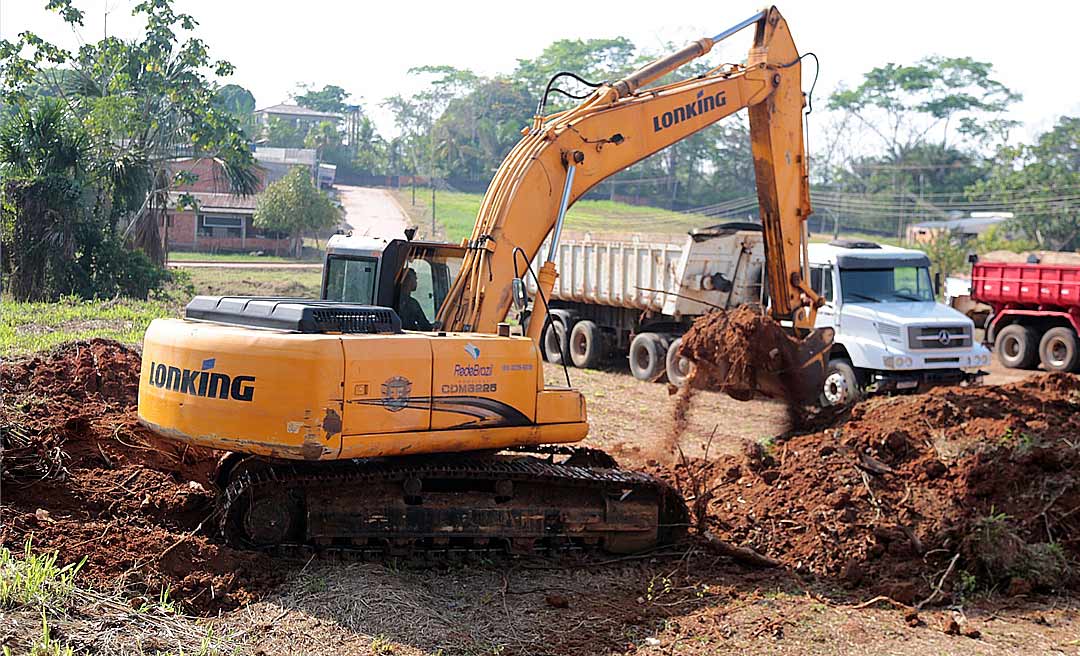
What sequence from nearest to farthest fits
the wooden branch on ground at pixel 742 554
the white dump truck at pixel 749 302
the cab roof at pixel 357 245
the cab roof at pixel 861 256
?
1. the wooden branch on ground at pixel 742 554
2. the cab roof at pixel 357 245
3. the white dump truck at pixel 749 302
4. the cab roof at pixel 861 256

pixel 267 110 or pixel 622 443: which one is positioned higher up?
pixel 267 110

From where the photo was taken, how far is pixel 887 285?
51.6 ft

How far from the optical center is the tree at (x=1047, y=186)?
48250 millimetres

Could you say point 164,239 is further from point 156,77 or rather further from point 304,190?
point 304,190

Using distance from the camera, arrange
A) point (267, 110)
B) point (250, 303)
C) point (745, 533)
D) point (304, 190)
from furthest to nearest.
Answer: point (267, 110), point (304, 190), point (745, 533), point (250, 303)

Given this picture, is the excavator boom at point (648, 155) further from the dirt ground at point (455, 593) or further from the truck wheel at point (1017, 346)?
the truck wheel at point (1017, 346)

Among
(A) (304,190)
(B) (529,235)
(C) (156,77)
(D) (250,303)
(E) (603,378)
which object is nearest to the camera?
(D) (250,303)

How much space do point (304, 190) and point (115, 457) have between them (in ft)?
135

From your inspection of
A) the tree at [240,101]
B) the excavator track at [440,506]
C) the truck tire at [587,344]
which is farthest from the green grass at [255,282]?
the tree at [240,101]

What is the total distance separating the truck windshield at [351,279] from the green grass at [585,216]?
139 ft

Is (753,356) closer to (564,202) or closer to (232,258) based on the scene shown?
(564,202)

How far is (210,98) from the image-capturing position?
3291cm

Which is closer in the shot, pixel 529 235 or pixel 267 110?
pixel 529 235

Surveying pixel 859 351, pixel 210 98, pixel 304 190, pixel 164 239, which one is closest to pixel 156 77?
pixel 210 98
